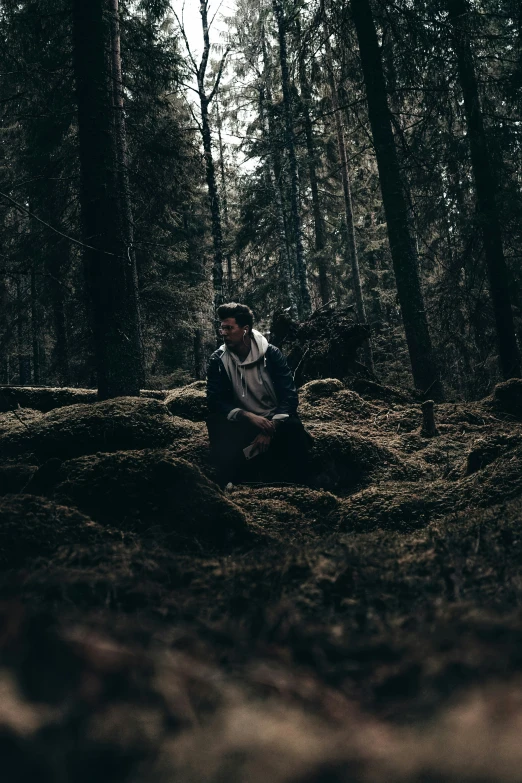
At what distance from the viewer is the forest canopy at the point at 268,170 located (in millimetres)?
5871

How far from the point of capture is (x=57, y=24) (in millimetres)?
6746

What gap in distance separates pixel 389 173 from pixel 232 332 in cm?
579

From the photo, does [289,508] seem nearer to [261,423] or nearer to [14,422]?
[261,423]

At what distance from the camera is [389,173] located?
8.38 m

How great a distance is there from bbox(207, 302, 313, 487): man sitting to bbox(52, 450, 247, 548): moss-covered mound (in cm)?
141

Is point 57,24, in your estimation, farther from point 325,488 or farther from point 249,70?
point 249,70

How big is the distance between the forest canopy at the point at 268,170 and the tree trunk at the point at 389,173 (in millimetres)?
29

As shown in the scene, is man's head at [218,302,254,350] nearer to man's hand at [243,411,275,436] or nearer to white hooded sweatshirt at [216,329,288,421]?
white hooded sweatshirt at [216,329,288,421]

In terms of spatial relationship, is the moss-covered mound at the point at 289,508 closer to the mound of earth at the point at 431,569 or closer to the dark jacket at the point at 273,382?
the dark jacket at the point at 273,382

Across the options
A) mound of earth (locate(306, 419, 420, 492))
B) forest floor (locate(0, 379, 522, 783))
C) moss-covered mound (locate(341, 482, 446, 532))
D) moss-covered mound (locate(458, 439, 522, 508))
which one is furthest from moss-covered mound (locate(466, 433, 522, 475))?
forest floor (locate(0, 379, 522, 783))

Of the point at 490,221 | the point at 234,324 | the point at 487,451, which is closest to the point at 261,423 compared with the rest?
the point at 234,324

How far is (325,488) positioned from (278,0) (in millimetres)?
21415

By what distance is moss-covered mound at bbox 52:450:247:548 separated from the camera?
95.2 inches

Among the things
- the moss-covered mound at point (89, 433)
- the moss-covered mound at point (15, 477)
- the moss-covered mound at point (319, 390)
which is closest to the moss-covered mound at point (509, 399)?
the moss-covered mound at point (319, 390)
